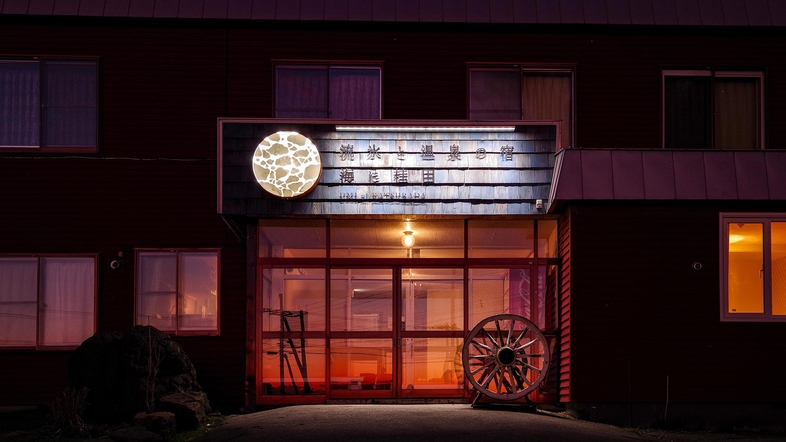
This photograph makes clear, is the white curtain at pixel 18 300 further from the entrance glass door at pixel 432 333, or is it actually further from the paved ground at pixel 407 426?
the entrance glass door at pixel 432 333

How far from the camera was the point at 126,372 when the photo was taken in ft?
46.2

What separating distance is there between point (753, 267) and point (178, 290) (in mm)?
8844

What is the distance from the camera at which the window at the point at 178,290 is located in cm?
1634

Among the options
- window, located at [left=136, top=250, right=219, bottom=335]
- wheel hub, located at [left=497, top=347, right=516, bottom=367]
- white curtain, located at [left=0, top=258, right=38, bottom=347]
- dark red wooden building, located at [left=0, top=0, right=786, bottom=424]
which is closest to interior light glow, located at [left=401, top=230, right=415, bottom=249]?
dark red wooden building, located at [left=0, top=0, right=786, bottom=424]

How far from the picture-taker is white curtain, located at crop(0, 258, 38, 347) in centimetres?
1622

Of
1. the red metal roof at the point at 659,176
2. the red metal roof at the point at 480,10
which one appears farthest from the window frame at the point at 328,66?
the red metal roof at the point at 659,176

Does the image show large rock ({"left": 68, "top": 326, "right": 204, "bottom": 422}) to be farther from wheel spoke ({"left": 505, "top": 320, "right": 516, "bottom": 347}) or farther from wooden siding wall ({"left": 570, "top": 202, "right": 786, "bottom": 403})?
wooden siding wall ({"left": 570, "top": 202, "right": 786, "bottom": 403})

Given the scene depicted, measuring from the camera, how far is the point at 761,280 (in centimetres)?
1488

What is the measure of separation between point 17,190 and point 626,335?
9.80m

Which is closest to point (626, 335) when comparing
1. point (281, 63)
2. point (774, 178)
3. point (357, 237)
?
point (774, 178)

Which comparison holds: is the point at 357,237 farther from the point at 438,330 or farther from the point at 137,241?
the point at 137,241

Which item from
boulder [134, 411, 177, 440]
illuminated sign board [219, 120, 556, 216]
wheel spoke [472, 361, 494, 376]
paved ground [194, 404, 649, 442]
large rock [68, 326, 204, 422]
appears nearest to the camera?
paved ground [194, 404, 649, 442]

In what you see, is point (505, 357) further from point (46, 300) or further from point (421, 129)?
point (46, 300)

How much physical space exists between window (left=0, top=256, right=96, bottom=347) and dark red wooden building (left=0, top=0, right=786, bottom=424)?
36 mm
